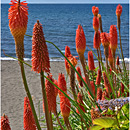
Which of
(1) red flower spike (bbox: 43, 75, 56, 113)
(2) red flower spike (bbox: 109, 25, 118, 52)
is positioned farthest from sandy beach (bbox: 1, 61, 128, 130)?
(1) red flower spike (bbox: 43, 75, 56, 113)

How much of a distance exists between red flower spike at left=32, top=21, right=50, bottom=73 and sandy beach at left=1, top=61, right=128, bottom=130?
295cm

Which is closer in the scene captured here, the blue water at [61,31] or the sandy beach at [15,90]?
the sandy beach at [15,90]

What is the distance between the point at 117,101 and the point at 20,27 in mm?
460

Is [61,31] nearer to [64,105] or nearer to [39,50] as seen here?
[64,105]

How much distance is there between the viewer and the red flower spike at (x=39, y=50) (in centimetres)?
112

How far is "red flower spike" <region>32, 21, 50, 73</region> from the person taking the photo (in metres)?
1.12

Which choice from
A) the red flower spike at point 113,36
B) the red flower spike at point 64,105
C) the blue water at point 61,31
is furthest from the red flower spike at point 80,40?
the blue water at point 61,31

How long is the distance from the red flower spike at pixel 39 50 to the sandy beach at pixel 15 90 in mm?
2947

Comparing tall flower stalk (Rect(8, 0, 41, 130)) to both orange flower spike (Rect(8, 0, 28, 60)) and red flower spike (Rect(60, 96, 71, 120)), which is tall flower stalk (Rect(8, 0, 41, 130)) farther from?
red flower spike (Rect(60, 96, 71, 120))

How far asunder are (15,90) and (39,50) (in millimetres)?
4342

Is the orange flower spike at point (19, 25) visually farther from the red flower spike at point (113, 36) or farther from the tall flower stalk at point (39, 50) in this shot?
the red flower spike at point (113, 36)

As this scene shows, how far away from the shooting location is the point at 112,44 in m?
2.49

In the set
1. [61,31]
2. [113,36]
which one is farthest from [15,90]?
[61,31]

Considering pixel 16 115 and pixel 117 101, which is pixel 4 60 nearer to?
pixel 16 115
